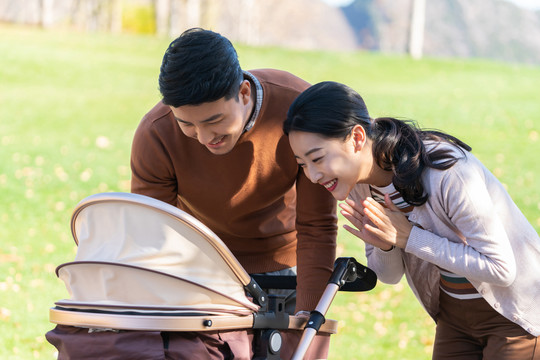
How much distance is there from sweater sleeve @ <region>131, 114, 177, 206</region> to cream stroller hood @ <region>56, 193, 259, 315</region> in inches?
22.0

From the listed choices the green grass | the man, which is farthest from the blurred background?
the man

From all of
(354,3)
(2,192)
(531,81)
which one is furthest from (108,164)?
(354,3)

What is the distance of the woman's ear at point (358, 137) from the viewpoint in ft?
8.76

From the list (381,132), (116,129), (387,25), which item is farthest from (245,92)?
(387,25)

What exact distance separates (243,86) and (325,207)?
61 cm

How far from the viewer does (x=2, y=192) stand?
9086 mm

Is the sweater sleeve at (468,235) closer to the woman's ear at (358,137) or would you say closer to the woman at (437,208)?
the woman at (437,208)

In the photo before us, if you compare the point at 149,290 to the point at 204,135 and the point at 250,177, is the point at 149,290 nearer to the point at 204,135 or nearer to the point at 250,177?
the point at 204,135

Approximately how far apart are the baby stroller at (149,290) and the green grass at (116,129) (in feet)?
8.87

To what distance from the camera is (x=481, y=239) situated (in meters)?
2.49

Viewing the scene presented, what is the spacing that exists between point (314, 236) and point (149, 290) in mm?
879

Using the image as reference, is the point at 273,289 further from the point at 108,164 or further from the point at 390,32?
the point at 390,32

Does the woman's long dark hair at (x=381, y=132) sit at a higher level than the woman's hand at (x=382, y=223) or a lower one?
higher

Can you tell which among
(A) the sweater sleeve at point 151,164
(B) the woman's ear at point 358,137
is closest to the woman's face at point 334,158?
(B) the woman's ear at point 358,137
